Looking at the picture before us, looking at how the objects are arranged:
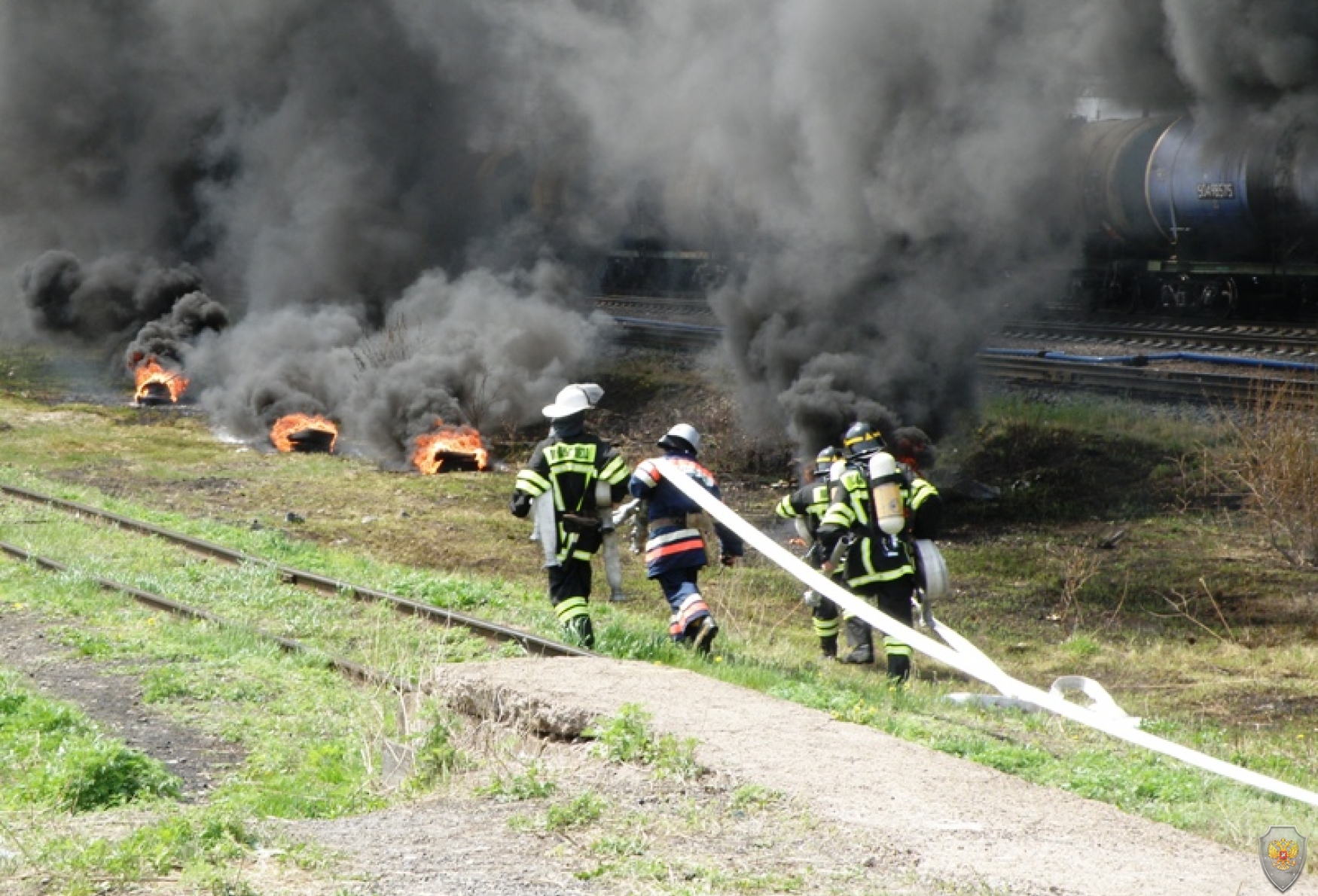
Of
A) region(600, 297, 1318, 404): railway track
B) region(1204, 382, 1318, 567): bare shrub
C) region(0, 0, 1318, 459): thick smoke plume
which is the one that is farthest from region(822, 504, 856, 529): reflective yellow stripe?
region(0, 0, 1318, 459): thick smoke plume

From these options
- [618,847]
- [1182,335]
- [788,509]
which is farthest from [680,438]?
[1182,335]

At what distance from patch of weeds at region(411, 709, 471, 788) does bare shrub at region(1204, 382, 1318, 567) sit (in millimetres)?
7943

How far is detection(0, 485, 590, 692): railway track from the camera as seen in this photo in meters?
7.46

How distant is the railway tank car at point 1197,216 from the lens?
54.6 feet

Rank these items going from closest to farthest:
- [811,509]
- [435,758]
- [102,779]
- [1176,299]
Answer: [102,779] < [435,758] < [811,509] < [1176,299]

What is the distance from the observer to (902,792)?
14.7 ft

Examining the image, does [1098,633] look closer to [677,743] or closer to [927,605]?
[927,605]

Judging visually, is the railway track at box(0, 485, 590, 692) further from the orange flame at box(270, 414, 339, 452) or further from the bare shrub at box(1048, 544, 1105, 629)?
the orange flame at box(270, 414, 339, 452)

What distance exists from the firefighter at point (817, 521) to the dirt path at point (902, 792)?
2568mm

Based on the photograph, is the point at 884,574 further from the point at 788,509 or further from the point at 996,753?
the point at 996,753

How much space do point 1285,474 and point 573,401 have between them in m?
6.32

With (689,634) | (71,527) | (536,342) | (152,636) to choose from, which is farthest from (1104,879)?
(536,342)

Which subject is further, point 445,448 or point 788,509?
point 445,448

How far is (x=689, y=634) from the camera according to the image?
741 centimetres
